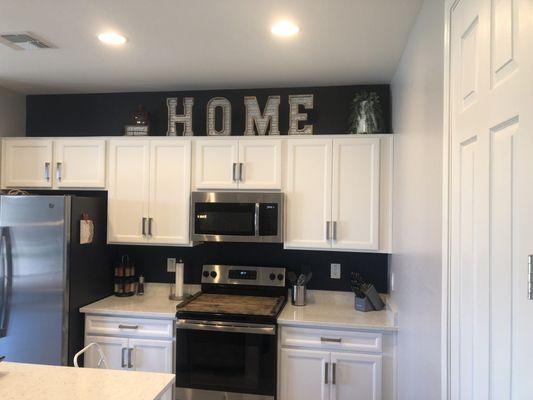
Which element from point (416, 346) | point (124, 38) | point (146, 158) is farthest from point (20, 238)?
point (416, 346)

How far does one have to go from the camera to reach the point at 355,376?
2527 millimetres

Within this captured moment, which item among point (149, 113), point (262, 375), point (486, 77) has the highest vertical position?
point (149, 113)

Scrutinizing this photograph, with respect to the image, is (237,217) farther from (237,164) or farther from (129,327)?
(129,327)

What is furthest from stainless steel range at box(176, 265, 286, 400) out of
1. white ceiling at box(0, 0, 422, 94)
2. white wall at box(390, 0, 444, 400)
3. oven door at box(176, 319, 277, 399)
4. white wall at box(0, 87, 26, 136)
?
white wall at box(0, 87, 26, 136)

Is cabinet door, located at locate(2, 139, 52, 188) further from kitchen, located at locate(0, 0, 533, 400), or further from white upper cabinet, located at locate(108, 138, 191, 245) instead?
white upper cabinet, located at locate(108, 138, 191, 245)

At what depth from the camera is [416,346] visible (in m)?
1.88

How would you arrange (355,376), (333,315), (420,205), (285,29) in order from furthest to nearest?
(333,315) < (355,376) < (285,29) < (420,205)

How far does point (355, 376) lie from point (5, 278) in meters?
2.57

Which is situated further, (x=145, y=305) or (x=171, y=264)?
(x=171, y=264)

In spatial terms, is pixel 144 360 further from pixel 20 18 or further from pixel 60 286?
pixel 20 18

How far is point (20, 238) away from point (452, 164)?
288 centimetres

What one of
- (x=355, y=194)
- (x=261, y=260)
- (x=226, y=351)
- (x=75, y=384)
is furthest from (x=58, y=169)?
(x=355, y=194)

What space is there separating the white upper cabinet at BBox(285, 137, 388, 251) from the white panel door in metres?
1.47

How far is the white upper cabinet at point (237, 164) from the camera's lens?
2896 mm
